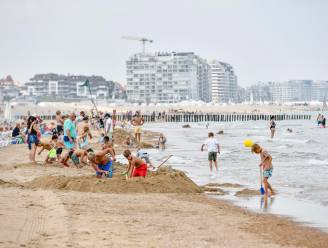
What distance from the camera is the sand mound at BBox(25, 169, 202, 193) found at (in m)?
13.7

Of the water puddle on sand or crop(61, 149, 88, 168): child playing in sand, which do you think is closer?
the water puddle on sand

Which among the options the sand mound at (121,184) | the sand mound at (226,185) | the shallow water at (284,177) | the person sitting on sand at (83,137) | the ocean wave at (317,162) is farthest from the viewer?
the ocean wave at (317,162)

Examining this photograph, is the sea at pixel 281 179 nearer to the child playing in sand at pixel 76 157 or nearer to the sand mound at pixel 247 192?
the sand mound at pixel 247 192

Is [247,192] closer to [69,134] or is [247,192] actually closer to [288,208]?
[288,208]

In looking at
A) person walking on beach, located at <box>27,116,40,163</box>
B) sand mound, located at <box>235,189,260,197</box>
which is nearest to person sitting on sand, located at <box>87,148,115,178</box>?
sand mound, located at <box>235,189,260,197</box>

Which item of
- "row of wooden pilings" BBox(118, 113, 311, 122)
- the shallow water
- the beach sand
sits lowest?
"row of wooden pilings" BBox(118, 113, 311, 122)

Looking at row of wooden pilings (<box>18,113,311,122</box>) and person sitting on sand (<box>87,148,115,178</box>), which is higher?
person sitting on sand (<box>87,148,115,178</box>)

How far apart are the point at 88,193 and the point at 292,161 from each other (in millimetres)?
14251

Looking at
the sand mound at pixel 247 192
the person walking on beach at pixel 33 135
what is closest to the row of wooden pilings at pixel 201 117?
the person walking on beach at pixel 33 135

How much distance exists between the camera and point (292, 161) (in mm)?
26094

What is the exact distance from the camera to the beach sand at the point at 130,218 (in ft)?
27.7

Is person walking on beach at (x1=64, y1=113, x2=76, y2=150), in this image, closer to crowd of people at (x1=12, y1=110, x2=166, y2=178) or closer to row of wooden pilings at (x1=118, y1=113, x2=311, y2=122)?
crowd of people at (x1=12, y1=110, x2=166, y2=178)

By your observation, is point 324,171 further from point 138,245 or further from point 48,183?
point 138,245

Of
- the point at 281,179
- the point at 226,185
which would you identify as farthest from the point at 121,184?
the point at 281,179
